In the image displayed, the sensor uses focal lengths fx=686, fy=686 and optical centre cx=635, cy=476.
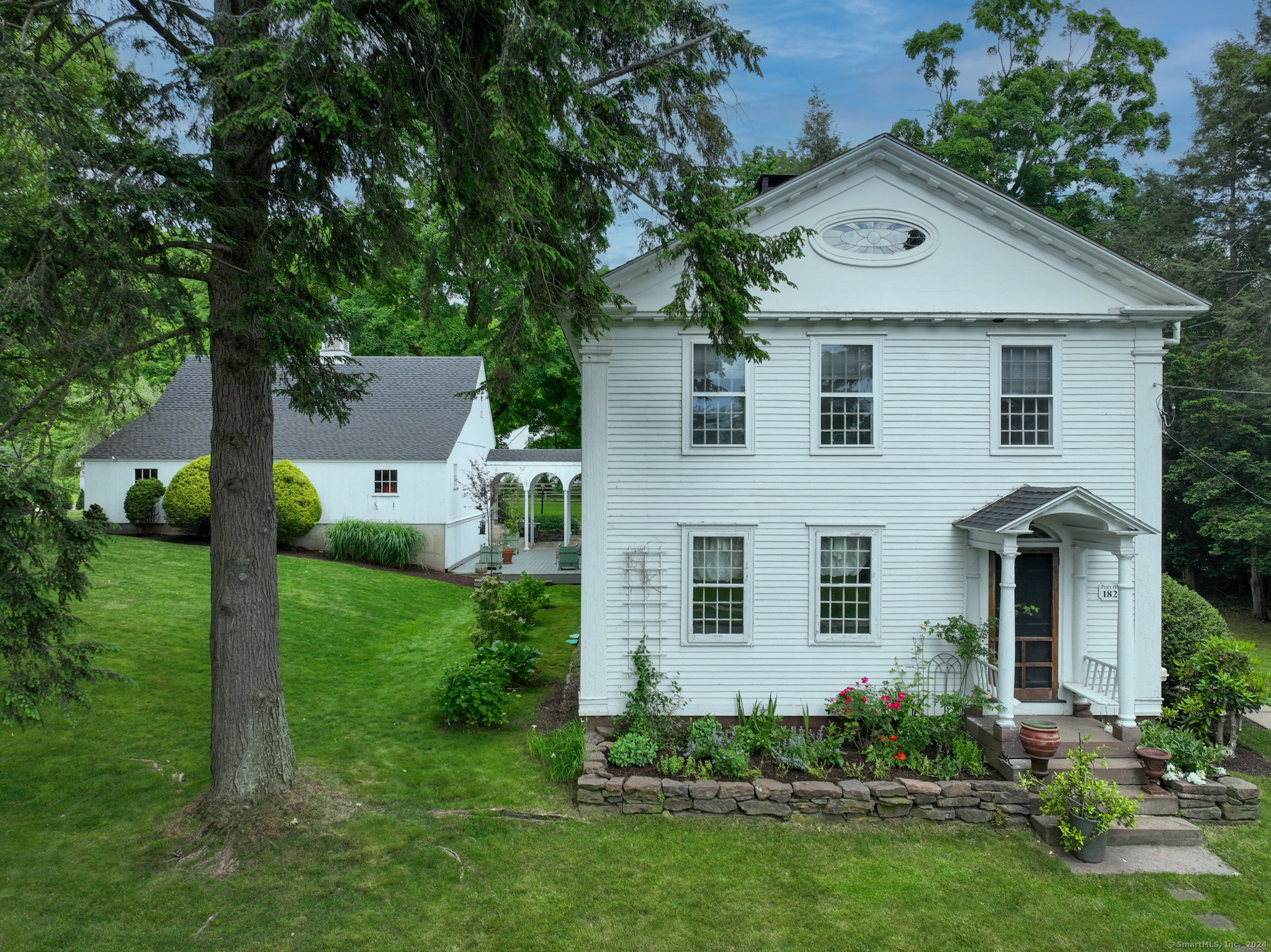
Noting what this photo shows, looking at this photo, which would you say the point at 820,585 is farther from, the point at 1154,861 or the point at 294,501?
the point at 294,501

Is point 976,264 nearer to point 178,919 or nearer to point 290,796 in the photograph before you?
point 290,796

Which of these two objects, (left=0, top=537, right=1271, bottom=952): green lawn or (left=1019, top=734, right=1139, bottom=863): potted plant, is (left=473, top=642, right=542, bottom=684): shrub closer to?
(left=0, top=537, right=1271, bottom=952): green lawn

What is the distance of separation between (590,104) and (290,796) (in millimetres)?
8082

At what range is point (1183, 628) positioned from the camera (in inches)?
437

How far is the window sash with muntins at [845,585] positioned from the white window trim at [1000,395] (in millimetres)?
2328

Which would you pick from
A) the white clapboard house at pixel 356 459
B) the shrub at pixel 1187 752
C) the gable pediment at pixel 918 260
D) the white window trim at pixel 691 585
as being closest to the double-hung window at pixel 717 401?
the gable pediment at pixel 918 260

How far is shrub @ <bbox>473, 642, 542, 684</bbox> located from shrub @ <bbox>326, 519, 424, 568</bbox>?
10329 millimetres

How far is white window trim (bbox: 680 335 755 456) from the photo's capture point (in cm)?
960

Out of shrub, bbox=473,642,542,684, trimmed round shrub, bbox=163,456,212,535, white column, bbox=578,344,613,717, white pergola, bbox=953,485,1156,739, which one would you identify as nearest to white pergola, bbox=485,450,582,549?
trimmed round shrub, bbox=163,456,212,535

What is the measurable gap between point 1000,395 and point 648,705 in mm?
6527

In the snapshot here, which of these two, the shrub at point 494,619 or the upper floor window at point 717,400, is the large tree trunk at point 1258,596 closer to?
the upper floor window at point 717,400

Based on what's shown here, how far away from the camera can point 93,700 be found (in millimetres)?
9836

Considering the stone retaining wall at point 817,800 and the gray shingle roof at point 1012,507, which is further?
the gray shingle roof at point 1012,507

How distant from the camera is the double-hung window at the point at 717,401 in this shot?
966 cm
